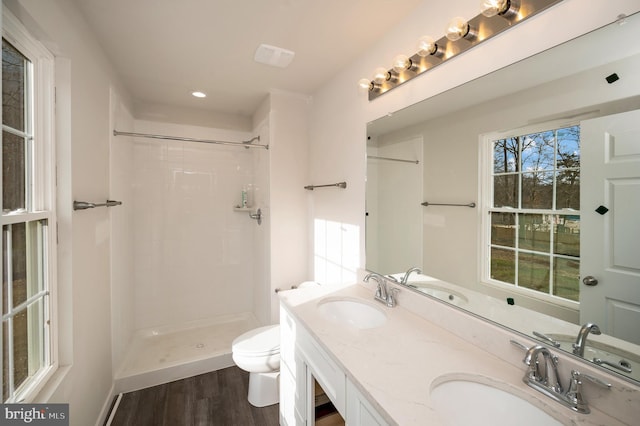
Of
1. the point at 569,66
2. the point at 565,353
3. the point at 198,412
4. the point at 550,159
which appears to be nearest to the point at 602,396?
the point at 565,353

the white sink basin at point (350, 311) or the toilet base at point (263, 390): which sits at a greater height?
the white sink basin at point (350, 311)

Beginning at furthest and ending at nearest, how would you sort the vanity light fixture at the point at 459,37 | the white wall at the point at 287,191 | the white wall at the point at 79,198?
the white wall at the point at 287,191
the white wall at the point at 79,198
the vanity light fixture at the point at 459,37

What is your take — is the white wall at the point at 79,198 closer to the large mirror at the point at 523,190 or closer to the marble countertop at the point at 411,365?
the marble countertop at the point at 411,365

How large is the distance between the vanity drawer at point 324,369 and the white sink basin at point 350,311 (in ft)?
0.70

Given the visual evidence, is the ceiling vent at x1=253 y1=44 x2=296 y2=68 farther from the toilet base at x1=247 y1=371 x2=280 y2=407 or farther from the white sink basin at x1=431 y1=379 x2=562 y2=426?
the toilet base at x1=247 y1=371 x2=280 y2=407

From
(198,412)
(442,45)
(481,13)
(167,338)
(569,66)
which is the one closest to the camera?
(569,66)

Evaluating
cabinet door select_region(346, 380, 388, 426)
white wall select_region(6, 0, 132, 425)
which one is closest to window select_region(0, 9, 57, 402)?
white wall select_region(6, 0, 132, 425)

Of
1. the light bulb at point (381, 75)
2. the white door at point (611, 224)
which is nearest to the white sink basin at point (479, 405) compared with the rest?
the white door at point (611, 224)

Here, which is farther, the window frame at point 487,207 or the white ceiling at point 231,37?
the white ceiling at point 231,37

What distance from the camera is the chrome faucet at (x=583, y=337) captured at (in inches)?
31.0

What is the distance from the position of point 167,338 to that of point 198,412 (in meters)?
1.09

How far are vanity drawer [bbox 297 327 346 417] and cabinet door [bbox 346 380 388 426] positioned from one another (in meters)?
0.04

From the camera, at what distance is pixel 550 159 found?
2.96 feet

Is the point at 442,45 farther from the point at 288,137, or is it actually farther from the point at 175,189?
the point at 175,189
